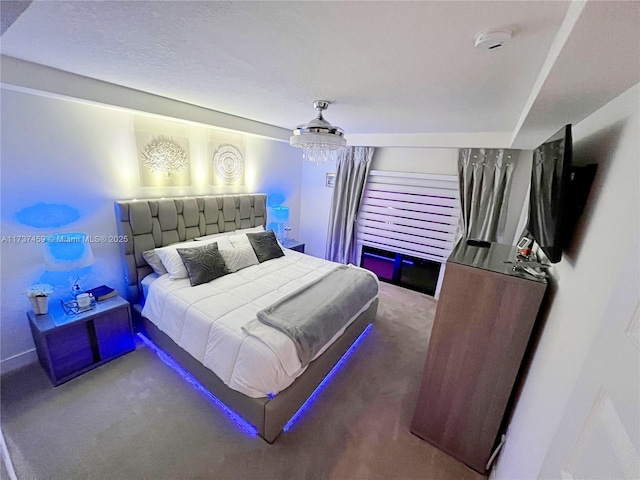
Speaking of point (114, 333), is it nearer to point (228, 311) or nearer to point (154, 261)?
point (154, 261)

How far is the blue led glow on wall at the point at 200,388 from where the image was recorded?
5.96 ft

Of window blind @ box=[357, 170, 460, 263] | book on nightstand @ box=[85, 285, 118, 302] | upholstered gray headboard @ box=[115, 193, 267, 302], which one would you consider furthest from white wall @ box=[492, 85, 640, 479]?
upholstered gray headboard @ box=[115, 193, 267, 302]

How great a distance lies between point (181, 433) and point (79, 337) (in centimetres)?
117

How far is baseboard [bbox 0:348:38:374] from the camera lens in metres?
2.07

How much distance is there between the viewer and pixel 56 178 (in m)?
Answer: 2.11

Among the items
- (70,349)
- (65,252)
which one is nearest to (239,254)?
(65,252)

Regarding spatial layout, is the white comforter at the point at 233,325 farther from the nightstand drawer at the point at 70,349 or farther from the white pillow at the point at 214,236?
the white pillow at the point at 214,236

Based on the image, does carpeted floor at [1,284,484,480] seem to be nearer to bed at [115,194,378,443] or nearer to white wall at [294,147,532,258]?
bed at [115,194,378,443]

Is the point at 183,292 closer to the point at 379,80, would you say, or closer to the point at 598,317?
the point at 379,80

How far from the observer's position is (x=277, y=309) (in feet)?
6.88

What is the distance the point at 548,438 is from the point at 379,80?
1.85 meters

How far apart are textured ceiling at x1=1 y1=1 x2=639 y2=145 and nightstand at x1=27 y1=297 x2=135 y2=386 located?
180cm

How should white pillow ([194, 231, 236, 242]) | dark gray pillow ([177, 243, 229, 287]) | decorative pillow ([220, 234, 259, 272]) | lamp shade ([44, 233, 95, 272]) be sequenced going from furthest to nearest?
white pillow ([194, 231, 236, 242]), decorative pillow ([220, 234, 259, 272]), dark gray pillow ([177, 243, 229, 287]), lamp shade ([44, 233, 95, 272])

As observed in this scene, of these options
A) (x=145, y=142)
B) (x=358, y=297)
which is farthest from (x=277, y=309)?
(x=145, y=142)
